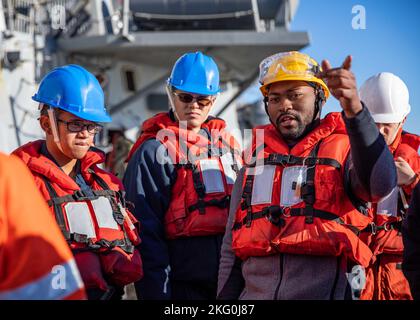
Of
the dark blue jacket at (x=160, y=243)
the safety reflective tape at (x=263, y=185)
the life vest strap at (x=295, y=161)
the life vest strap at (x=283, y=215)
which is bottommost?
the dark blue jacket at (x=160, y=243)

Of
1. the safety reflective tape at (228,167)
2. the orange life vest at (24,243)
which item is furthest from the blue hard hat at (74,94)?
the orange life vest at (24,243)

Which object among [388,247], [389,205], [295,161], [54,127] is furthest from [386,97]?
[54,127]

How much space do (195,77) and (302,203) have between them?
192 cm

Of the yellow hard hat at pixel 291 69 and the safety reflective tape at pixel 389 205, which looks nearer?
the yellow hard hat at pixel 291 69

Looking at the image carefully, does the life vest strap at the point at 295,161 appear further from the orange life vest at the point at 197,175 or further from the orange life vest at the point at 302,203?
the orange life vest at the point at 197,175

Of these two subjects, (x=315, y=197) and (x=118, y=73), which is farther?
(x=118, y=73)

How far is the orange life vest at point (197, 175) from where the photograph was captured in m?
4.32

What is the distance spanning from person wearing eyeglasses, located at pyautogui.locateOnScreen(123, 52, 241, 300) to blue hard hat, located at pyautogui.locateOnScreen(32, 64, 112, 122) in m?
0.65

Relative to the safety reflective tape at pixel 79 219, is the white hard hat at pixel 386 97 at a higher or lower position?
higher

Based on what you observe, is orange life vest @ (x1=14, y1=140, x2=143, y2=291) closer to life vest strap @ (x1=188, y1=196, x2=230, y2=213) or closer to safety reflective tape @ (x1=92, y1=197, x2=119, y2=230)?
safety reflective tape @ (x1=92, y1=197, x2=119, y2=230)

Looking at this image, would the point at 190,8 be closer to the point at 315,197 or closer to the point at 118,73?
the point at 118,73
